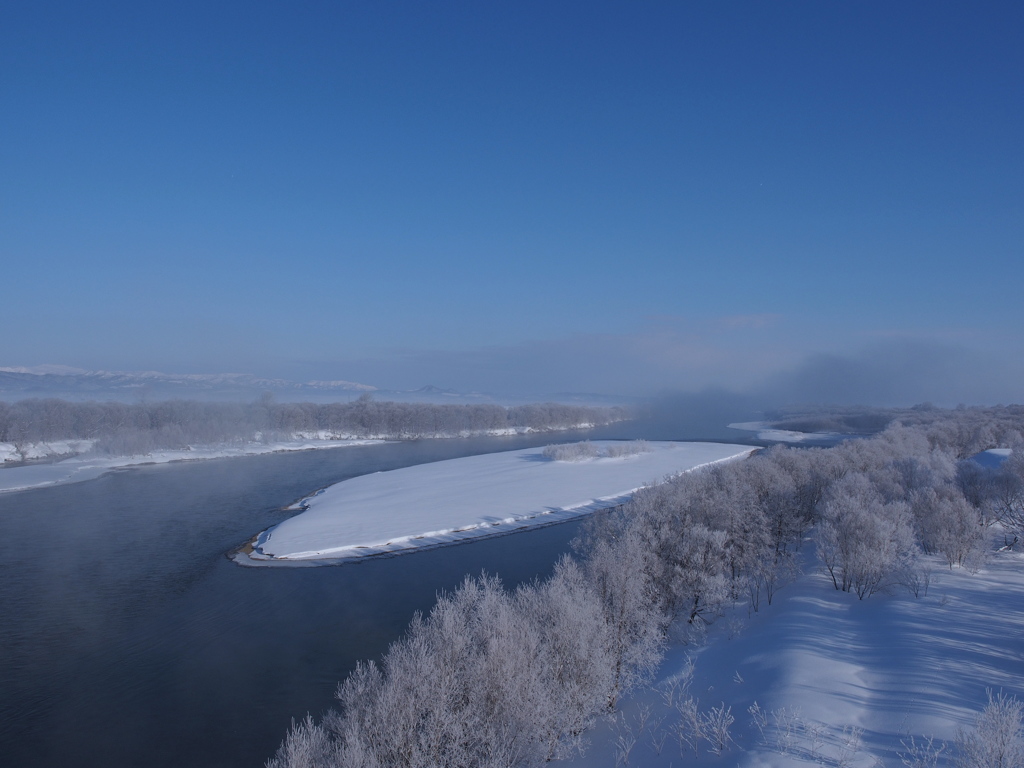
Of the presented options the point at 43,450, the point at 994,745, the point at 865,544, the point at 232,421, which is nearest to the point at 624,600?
the point at 865,544

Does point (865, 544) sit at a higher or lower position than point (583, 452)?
higher

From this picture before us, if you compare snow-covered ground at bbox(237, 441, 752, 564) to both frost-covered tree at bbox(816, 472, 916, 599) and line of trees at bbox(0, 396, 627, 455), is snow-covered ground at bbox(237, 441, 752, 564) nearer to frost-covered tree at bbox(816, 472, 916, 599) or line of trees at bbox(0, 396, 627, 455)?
frost-covered tree at bbox(816, 472, 916, 599)

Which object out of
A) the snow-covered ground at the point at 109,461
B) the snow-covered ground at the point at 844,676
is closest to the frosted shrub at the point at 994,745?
the snow-covered ground at the point at 844,676

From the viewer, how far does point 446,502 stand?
27812 mm

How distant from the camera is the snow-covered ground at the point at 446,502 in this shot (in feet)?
69.8

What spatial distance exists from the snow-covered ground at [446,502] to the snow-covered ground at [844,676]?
1118cm

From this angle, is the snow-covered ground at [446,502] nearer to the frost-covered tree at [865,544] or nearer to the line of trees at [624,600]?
the line of trees at [624,600]

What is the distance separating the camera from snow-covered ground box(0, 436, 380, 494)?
34438 millimetres

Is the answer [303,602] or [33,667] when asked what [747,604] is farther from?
[33,667]

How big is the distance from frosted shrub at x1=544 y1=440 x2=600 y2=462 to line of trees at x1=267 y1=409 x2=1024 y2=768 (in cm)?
1968

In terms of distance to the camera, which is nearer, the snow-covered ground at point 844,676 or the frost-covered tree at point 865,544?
the snow-covered ground at point 844,676

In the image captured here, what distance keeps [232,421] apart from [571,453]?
134 ft

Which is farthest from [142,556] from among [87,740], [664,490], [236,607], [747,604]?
[747,604]

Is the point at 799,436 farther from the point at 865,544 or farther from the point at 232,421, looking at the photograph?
the point at 232,421
